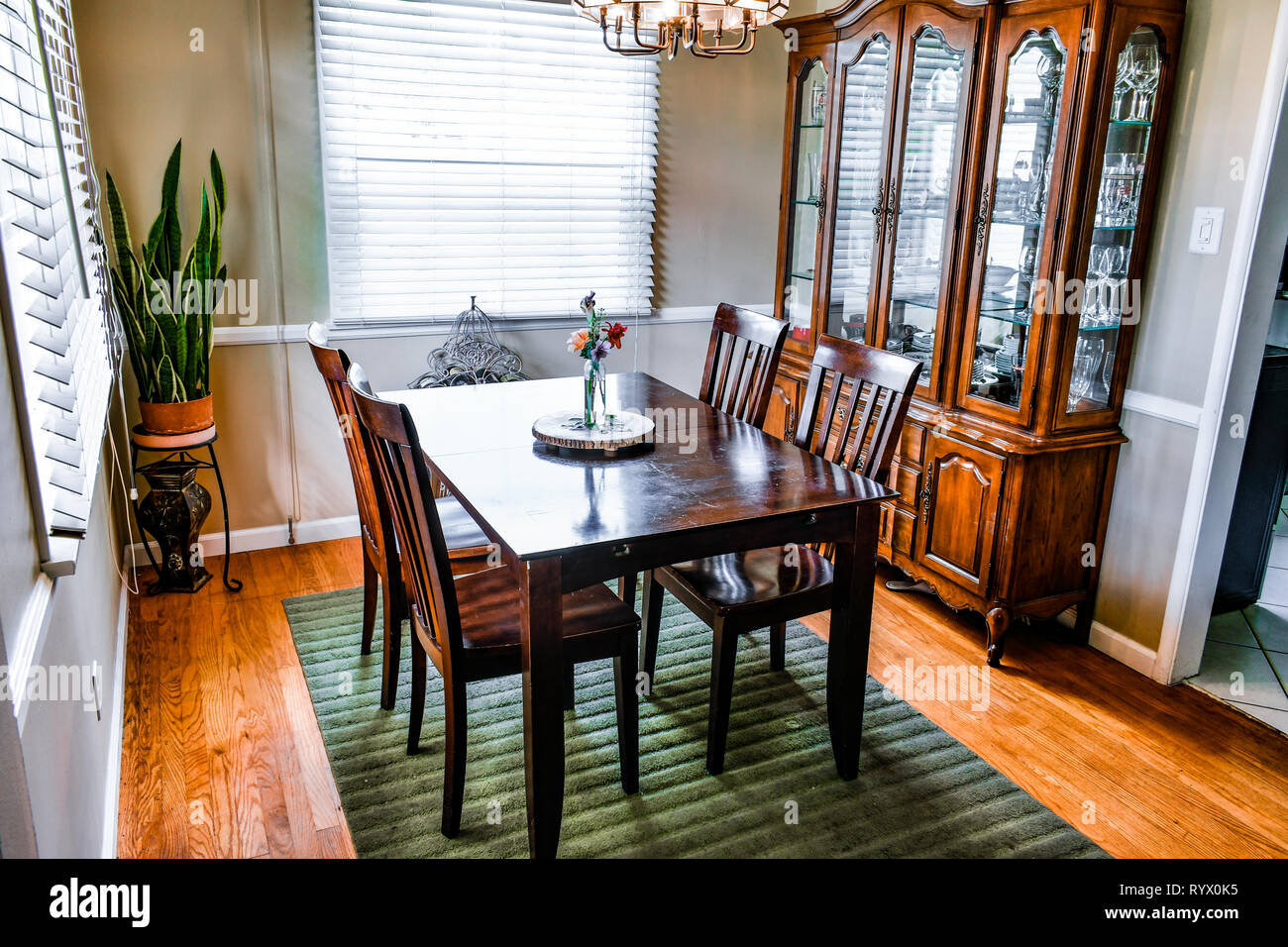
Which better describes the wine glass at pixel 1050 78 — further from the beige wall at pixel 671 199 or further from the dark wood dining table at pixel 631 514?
the dark wood dining table at pixel 631 514

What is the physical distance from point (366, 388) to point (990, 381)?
1948mm

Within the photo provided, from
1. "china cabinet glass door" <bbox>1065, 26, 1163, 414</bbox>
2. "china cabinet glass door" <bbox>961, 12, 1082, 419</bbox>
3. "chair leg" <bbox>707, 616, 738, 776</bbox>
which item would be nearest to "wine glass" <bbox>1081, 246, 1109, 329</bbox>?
"china cabinet glass door" <bbox>1065, 26, 1163, 414</bbox>

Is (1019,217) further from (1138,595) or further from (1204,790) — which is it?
(1204,790)

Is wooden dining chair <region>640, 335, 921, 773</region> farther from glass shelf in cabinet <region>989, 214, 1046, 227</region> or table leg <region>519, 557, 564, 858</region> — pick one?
glass shelf in cabinet <region>989, 214, 1046, 227</region>

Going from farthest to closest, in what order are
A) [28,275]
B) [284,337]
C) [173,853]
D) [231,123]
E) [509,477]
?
1. [284,337]
2. [231,123]
3. [509,477]
4. [173,853]
5. [28,275]

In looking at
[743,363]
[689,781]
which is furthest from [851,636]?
[743,363]

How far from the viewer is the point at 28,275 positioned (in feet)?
5.50

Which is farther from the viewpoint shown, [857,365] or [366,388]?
[857,365]

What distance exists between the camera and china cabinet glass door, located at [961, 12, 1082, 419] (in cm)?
275

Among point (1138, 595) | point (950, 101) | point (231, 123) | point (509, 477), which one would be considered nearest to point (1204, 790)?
point (1138, 595)

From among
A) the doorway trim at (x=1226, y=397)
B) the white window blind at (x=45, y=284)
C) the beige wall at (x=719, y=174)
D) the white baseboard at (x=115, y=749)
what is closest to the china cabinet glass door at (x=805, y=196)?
the beige wall at (x=719, y=174)

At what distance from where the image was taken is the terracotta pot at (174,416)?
3102 mm

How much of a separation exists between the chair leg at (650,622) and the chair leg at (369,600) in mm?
784

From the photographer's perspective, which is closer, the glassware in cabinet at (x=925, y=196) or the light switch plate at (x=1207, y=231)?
the light switch plate at (x=1207, y=231)
